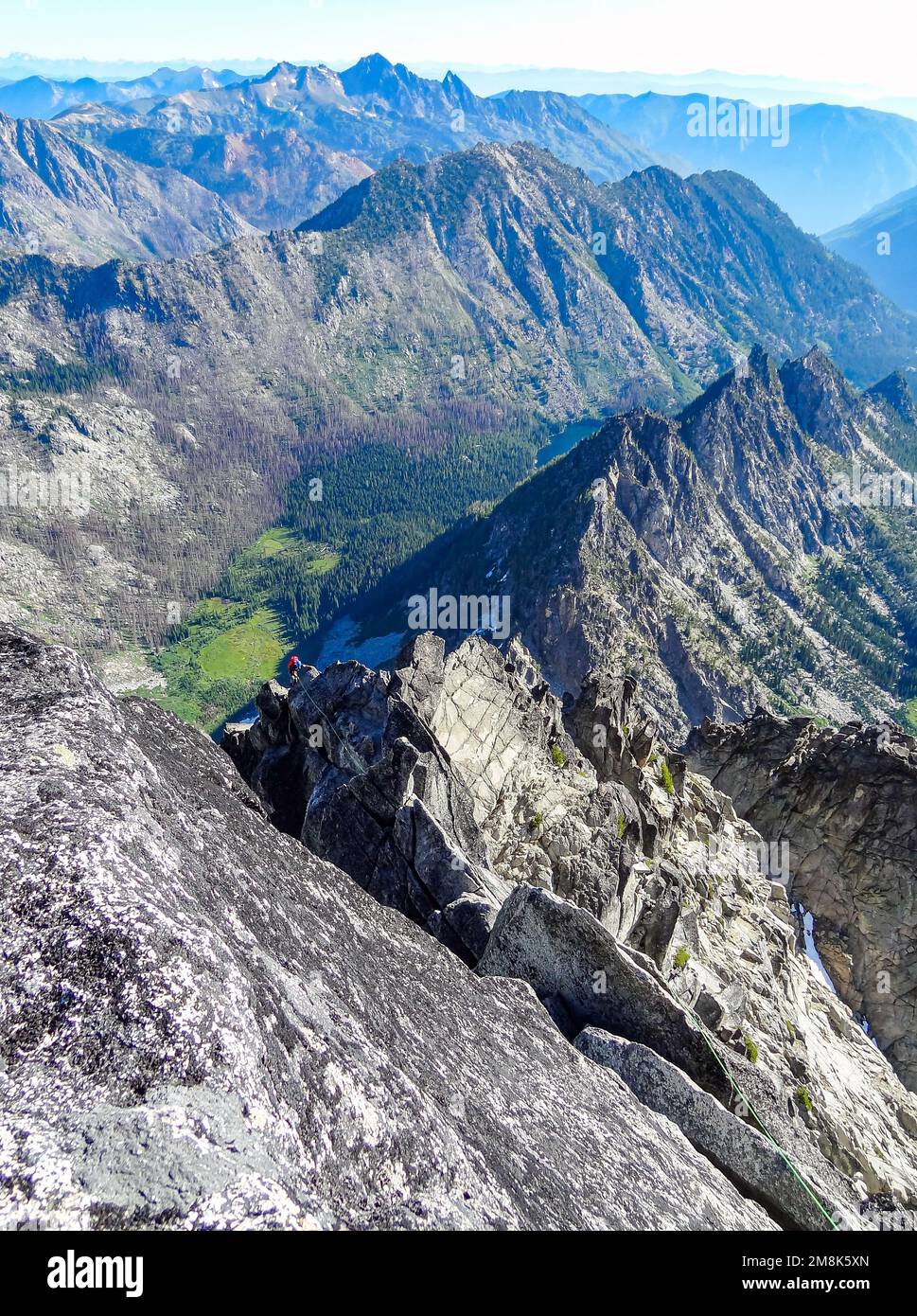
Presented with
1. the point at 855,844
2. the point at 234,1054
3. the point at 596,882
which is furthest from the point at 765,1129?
the point at 855,844

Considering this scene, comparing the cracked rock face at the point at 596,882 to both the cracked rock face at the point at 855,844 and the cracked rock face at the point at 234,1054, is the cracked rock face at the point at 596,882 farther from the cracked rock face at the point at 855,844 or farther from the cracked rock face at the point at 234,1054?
the cracked rock face at the point at 855,844

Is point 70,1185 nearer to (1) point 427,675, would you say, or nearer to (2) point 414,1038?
(2) point 414,1038

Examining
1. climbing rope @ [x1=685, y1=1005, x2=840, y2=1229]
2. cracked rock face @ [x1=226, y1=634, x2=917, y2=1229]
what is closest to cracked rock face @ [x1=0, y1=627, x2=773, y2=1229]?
climbing rope @ [x1=685, y1=1005, x2=840, y2=1229]

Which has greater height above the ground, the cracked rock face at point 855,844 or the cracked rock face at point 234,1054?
the cracked rock face at point 234,1054

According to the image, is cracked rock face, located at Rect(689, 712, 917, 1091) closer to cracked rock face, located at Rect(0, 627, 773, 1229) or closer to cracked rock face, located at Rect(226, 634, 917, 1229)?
cracked rock face, located at Rect(226, 634, 917, 1229)

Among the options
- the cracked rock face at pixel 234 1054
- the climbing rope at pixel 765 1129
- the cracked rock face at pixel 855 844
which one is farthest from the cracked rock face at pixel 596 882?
the cracked rock face at pixel 855 844

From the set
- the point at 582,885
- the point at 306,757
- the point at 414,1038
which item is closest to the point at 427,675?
the point at 306,757
